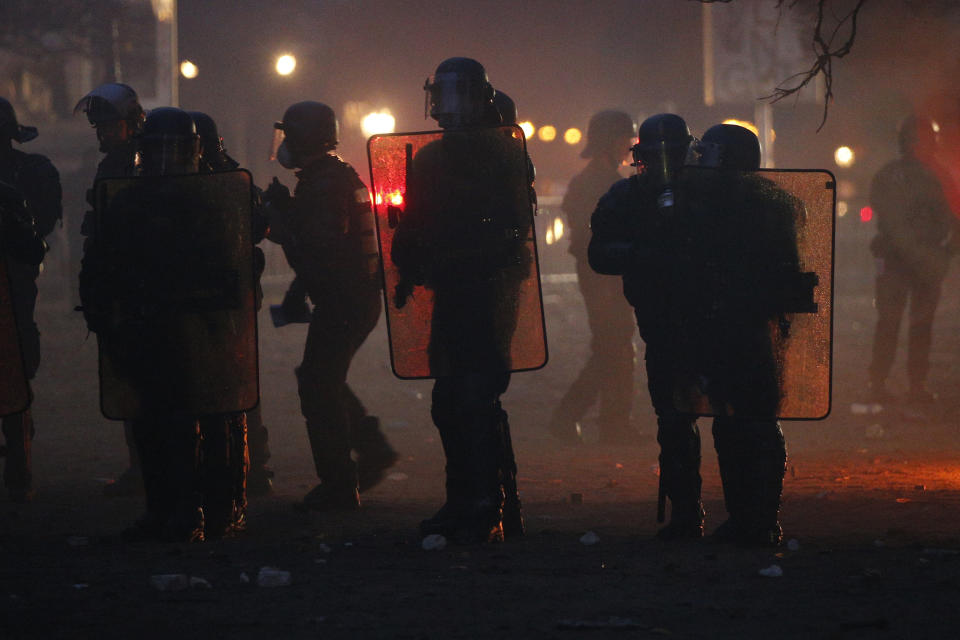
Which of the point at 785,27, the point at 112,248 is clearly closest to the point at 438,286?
the point at 112,248

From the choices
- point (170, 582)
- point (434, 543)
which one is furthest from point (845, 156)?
point (170, 582)

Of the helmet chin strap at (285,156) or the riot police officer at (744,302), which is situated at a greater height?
the helmet chin strap at (285,156)

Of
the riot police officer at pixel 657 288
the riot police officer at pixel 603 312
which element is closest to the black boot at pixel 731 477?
the riot police officer at pixel 657 288

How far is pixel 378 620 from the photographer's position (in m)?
A: 3.69

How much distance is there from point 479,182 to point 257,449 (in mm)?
2370

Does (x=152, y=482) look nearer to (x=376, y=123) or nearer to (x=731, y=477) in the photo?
(x=731, y=477)

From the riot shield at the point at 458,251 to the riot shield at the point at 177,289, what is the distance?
0.55 metres

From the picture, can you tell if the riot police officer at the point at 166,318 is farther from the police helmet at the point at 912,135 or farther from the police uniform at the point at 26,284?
the police helmet at the point at 912,135

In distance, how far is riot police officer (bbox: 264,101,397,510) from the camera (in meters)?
6.05

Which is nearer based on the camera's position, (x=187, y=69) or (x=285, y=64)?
(x=187, y=69)

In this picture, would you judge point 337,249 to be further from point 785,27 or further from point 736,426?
point 785,27

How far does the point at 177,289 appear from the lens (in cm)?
494

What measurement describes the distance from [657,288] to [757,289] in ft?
1.27

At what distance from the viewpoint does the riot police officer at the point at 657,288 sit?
4965 millimetres
